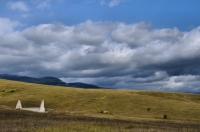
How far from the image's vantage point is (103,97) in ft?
344

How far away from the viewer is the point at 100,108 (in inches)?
3445

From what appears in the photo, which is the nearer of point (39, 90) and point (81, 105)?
point (81, 105)

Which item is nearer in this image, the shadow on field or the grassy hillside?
the shadow on field

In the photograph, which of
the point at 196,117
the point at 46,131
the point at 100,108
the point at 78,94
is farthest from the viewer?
the point at 78,94

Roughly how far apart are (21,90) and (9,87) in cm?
1088

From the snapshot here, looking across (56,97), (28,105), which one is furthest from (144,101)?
(28,105)

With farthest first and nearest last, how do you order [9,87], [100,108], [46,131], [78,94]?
[9,87] → [78,94] → [100,108] → [46,131]

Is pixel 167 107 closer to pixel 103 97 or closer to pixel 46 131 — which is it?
pixel 103 97

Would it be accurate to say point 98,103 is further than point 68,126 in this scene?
Yes

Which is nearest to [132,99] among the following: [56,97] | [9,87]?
[56,97]

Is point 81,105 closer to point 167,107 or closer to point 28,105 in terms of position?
point 28,105

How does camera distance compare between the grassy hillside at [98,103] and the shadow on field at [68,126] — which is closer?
the shadow on field at [68,126]

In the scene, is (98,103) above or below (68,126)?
below

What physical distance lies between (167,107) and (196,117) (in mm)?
15754
